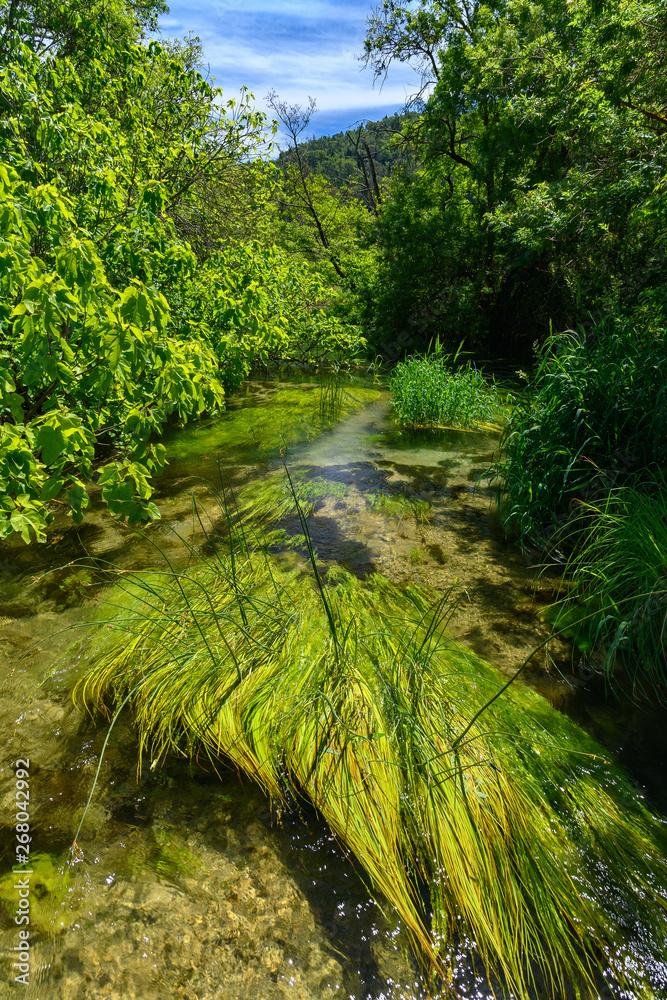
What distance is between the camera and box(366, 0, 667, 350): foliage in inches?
198

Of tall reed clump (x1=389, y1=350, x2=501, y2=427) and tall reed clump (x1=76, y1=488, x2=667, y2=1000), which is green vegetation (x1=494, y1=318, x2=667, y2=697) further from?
tall reed clump (x1=389, y1=350, x2=501, y2=427)

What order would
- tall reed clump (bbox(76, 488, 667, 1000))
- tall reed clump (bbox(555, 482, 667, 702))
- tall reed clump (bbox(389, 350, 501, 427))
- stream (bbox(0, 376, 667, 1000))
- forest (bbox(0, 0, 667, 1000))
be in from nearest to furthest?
1. stream (bbox(0, 376, 667, 1000))
2. tall reed clump (bbox(76, 488, 667, 1000))
3. forest (bbox(0, 0, 667, 1000))
4. tall reed clump (bbox(555, 482, 667, 702))
5. tall reed clump (bbox(389, 350, 501, 427))

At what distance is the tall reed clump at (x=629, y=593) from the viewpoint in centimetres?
229

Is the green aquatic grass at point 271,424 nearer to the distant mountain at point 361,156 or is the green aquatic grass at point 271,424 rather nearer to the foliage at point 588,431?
the foliage at point 588,431

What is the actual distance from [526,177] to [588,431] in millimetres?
5924

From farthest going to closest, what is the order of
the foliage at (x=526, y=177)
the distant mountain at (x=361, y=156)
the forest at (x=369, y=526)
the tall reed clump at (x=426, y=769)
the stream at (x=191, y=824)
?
the distant mountain at (x=361, y=156)
the foliage at (x=526, y=177)
the forest at (x=369, y=526)
the tall reed clump at (x=426, y=769)
the stream at (x=191, y=824)

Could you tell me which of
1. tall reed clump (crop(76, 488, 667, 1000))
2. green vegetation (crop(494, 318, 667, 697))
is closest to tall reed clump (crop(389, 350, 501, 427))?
green vegetation (crop(494, 318, 667, 697))

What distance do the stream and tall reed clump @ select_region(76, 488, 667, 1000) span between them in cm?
10

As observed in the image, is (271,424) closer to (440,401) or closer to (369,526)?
(440,401)

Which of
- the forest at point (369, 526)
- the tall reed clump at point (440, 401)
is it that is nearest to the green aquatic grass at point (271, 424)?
the forest at point (369, 526)

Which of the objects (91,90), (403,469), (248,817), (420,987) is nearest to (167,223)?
(91,90)

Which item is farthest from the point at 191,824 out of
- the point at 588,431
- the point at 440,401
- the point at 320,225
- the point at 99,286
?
the point at 320,225

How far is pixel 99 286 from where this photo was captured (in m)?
2.46

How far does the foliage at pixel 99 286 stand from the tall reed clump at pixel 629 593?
2346 millimetres
